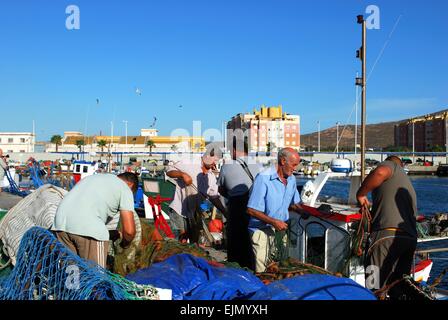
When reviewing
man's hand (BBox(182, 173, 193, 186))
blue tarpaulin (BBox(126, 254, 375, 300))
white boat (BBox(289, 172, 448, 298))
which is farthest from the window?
blue tarpaulin (BBox(126, 254, 375, 300))

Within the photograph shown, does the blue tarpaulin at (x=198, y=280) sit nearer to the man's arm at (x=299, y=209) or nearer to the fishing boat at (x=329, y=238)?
the man's arm at (x=299, y=209)

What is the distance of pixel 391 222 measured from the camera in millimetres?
4469

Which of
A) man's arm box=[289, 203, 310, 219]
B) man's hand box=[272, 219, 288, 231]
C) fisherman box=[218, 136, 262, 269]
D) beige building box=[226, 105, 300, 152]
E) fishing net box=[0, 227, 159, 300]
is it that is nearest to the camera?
fishing net box=[0, 227, 159, 300]

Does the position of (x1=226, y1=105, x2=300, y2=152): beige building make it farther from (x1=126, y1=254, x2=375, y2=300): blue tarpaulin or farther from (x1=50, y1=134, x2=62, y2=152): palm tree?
(x1=126, y1=254, x2=375, y2=300): blue tarpaulin

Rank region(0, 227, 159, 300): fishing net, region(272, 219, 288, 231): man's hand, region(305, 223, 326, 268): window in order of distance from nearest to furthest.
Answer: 1. region(0, 227, 159, 300): fishing net
2. region(272, 219, 288, 231): man's hand
3. region(305, 223, 326, 268): window

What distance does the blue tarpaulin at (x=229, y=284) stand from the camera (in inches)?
108

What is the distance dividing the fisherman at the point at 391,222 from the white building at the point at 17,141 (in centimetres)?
10432

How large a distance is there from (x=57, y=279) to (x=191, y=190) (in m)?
3.72

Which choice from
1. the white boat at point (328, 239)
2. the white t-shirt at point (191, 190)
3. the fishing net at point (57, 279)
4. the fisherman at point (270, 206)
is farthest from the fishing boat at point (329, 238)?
the fishing net at point (57, 279)

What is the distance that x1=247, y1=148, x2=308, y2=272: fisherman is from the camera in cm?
486

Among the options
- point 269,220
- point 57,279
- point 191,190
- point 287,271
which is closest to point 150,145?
point 191,190

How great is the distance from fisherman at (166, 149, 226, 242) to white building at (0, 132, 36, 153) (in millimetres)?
101266

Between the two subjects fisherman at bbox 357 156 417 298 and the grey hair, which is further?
the grey hair

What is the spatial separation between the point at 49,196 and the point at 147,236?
1.12 meters
